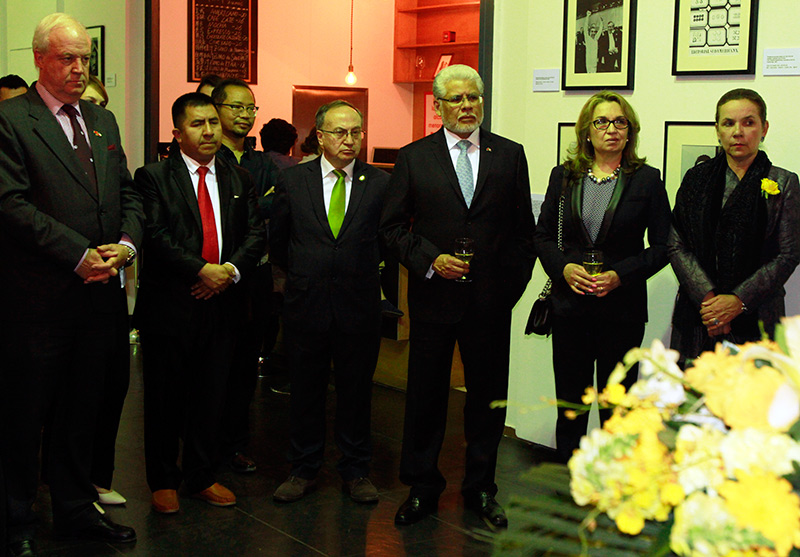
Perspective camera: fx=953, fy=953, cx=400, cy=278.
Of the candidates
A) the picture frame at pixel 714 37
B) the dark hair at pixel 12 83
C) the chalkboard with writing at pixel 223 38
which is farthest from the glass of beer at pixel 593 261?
the chalkboard with writing at pixel 223 38

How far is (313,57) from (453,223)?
6.87 meters

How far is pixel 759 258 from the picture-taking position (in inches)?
142

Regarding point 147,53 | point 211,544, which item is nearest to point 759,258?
point 211,544

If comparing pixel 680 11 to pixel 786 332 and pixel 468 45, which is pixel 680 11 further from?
Answer: pixel 468 45

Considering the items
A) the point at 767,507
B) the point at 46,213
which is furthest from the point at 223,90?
the point at 767,507

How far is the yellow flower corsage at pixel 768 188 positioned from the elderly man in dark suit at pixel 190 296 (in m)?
2.03

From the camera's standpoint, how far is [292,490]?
406 cm

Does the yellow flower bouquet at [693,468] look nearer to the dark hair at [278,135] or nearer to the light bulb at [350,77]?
the dark hair at [278,135]

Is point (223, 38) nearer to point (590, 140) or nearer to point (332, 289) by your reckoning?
point (332, 289)

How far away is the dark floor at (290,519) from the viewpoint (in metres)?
3.53

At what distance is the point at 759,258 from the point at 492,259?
3.30 feet

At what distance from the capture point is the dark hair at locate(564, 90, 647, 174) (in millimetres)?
3807

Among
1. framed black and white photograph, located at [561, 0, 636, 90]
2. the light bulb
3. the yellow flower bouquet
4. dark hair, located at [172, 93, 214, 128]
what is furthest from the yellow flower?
the light bulb

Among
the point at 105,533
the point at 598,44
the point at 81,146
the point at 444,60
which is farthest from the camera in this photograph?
the point at 444,60
